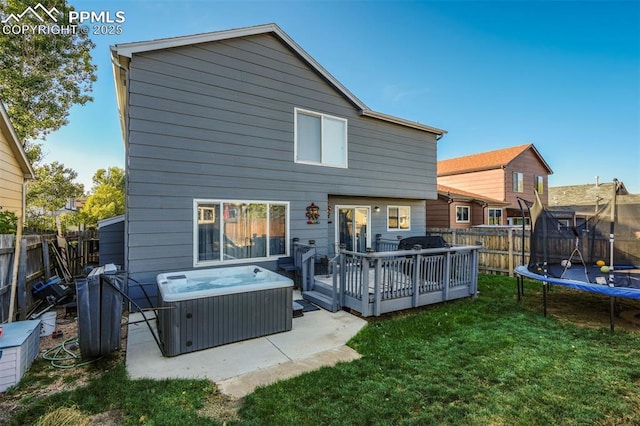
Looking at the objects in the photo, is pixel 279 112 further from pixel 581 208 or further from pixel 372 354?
pixel 581 208

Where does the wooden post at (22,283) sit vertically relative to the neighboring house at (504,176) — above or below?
below

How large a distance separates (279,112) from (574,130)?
19.4 metres

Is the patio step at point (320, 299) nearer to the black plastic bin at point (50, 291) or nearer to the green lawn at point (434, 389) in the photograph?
the green lawn at point (434, 389)

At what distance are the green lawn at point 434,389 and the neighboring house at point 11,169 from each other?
656 centimetres

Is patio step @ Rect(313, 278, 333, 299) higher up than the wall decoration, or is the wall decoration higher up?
the wall decoration

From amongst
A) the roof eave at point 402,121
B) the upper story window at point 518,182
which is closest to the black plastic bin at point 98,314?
the roof eave at point 402,121

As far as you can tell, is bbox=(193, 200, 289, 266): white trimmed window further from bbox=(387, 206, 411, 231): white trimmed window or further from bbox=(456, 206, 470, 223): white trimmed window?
bbox=(456, 206, 470, 223): white trimmed window

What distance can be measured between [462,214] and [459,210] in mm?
378

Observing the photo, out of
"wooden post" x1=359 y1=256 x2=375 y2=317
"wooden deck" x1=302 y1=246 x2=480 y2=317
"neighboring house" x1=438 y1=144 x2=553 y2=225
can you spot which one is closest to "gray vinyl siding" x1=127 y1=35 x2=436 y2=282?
"wooden deck" x1=302 y1=246 x2=480 y2=317

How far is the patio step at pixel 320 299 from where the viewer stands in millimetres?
5625

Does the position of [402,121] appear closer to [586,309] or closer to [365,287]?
[365,287]

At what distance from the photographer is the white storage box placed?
3012 mm

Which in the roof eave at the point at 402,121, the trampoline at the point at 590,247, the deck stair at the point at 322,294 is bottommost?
the deck stair at the point at 322,294

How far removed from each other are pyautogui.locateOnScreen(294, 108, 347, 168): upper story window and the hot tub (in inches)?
151
